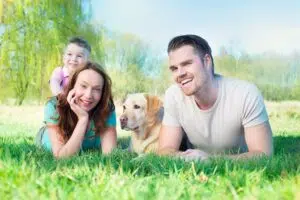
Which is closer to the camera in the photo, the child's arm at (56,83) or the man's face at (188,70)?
the man's face at (188,70)

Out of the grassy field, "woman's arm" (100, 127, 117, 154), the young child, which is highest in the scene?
the young child

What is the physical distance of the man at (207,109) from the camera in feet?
12.5

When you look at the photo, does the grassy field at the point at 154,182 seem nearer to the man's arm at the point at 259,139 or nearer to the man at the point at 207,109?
the man's arm at the point at 259,139

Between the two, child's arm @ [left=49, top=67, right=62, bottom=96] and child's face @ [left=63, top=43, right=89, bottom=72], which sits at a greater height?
child's face @ [left=63, top=43, right=89, bottom=72]

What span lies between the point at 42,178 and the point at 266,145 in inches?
82.2

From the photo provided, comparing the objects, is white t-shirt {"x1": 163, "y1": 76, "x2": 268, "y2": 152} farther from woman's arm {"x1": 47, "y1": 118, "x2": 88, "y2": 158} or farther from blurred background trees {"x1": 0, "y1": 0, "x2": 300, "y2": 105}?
blurred background trees {"x1": 0, "y1": 0, "x2": 300, "y2": 105}

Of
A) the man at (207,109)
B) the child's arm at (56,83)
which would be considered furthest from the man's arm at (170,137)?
the child's arm at (56,83)

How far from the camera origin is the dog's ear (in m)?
4.40

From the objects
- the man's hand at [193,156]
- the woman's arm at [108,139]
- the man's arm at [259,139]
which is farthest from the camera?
the woman's arm at [108,139]

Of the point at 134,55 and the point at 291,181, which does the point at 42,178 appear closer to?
the point at 291,181

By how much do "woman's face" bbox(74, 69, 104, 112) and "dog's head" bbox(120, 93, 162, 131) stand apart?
0.35m

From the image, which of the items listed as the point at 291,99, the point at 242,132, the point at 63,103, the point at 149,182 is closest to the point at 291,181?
the point at 149,182

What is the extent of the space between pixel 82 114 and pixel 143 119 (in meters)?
0.62

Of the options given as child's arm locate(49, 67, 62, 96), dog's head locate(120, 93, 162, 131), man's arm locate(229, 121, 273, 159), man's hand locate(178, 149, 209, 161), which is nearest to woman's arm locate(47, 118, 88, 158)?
dog's head locate(120, 93, 162, 131)
